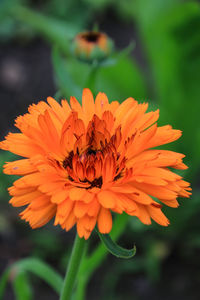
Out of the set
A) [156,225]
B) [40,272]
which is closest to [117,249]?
[40,272]

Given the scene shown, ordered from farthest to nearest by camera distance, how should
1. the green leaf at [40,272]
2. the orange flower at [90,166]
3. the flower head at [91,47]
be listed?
the flower head at [91,47]
the green leaf at [40,272]
the orange flower at [90,166]

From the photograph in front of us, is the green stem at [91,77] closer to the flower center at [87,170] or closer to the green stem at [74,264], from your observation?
the flower center at [87,170]

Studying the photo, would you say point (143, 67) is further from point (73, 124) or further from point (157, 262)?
point (73, 124)

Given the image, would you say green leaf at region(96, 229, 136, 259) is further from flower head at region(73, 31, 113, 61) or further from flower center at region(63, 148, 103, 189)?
flower head at region(73, 31, 113, 61)

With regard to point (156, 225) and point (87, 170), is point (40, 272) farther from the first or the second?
point (156, 225)

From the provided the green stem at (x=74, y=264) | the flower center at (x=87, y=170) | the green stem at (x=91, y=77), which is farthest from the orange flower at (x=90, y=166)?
the green stem at (x=91, y=77)
